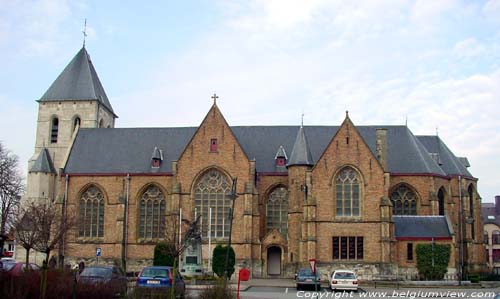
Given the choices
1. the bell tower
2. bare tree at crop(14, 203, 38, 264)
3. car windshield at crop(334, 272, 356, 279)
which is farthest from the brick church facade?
car windshield at crop(334, 272, 356, 279)

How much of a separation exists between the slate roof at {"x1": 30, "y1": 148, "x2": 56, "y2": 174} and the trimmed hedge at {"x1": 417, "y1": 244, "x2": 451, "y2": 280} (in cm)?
3195

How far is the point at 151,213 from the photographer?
50.0 meters

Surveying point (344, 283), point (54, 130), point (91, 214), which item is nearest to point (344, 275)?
point (344, 283)

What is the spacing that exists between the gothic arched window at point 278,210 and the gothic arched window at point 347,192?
583 centimetres

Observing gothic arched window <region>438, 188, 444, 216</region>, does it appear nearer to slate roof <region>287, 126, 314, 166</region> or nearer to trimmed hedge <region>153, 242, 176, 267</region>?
slate roof <region>287, 126, 314, 166</region>

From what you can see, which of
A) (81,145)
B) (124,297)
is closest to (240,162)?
(81,145)

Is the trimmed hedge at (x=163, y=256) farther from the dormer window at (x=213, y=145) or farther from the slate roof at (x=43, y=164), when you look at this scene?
the slate roof at (x=43, y=164)

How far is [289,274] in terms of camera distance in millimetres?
44406

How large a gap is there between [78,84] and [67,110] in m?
2.98

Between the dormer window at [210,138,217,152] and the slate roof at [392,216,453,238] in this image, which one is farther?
the dormer window at [210,138,217,152]

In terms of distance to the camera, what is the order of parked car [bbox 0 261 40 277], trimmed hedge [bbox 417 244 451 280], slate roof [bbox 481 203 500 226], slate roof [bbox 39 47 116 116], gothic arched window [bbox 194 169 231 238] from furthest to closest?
slate roof [bbox 481 203 500 226] < slate roof [bbox 39 47 116 116] < gothic arched window [bbox 194 169 231 238] < trimmed hedge [bbox 417 244 451 280] < parked car [bbox 0 261 40 277]

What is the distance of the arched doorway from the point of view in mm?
47031

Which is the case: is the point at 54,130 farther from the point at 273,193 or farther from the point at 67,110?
Result: the point at 273,193

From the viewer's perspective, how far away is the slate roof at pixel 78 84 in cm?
5866
